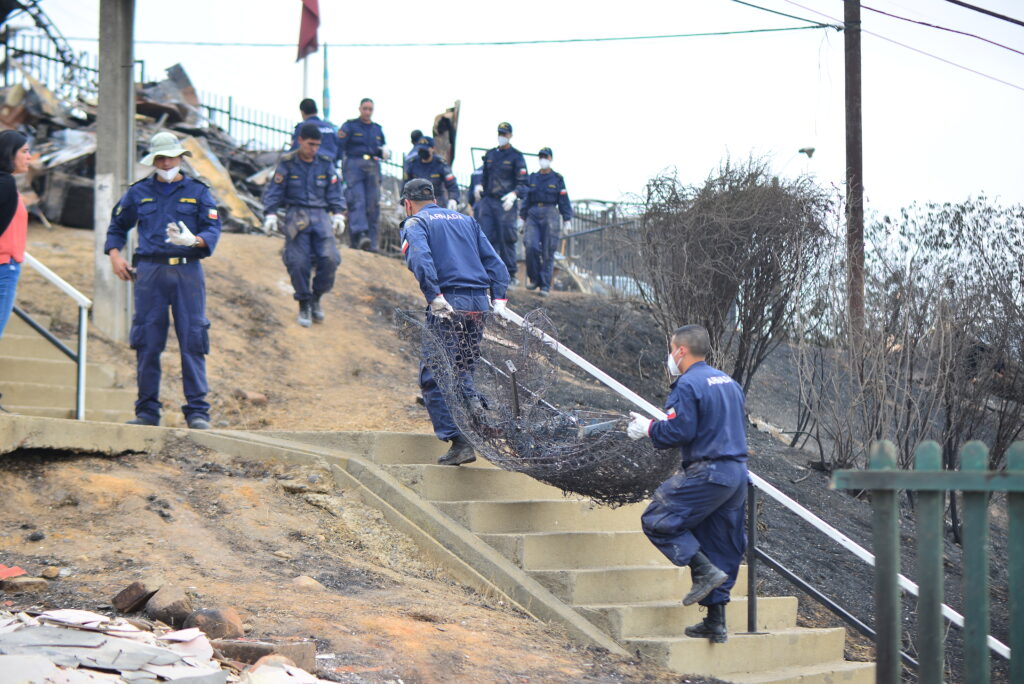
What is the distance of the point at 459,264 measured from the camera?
7.34 m

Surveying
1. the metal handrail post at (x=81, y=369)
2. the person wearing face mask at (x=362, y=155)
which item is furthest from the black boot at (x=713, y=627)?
the person wearing face mask at (x=362, y=155)

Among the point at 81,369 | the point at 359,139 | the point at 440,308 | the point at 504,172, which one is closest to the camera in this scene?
the point at 440,308

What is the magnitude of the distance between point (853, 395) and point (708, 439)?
7.66 metres

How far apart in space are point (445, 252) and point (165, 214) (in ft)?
7.65

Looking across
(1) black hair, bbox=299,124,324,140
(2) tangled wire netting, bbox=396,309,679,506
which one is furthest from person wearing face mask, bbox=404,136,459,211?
(2) tangled wire netting, bbox=396,309,679,506

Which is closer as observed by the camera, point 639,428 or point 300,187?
point 639,428

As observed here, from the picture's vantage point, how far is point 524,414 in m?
6.93

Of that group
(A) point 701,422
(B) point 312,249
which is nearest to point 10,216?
(A) point 701,422

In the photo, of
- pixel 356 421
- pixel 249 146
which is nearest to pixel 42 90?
pixel 249 146

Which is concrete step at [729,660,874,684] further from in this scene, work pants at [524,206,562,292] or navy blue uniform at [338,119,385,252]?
navy blue uniform at [338,119,385,252]

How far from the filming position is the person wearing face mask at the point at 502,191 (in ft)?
52.5

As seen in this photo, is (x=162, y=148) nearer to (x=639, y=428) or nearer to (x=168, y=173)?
(x=168, y=173)

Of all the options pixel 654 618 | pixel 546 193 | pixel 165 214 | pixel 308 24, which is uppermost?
pixel 308 24

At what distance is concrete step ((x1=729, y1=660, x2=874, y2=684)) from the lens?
6.56 m
